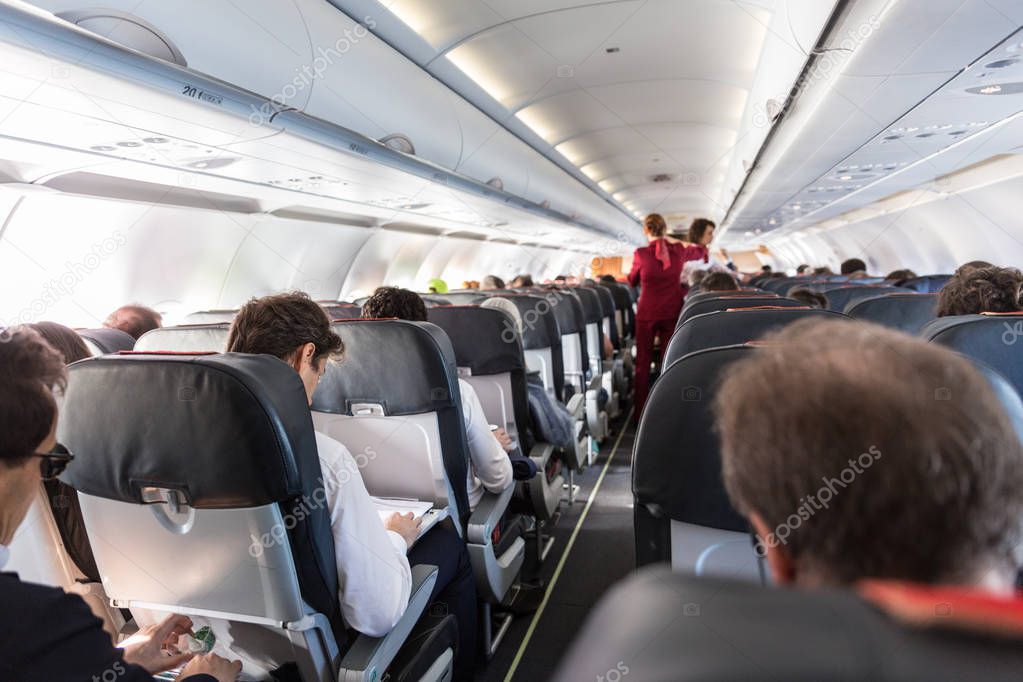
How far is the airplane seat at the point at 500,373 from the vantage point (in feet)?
11.9

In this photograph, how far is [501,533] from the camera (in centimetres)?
329

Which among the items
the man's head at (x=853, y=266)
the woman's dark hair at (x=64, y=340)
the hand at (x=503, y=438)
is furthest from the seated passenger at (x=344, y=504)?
the man's head at (x=853, y=266)

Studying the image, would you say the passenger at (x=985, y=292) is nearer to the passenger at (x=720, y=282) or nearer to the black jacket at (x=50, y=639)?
the passenger at (x=720, y=282)

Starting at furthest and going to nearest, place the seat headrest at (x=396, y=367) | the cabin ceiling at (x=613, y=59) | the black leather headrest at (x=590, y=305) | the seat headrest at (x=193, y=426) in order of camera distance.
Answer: the black leather headrest at (x=590, y=305)
the cabin ceiling at (x=613, y=59)
the seat headrest at (x=396, y=367)
the seat headrest at (x=193, y=426)

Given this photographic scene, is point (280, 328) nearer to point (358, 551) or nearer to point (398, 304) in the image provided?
point (358, 551)

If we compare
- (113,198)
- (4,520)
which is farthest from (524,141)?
(4,520)

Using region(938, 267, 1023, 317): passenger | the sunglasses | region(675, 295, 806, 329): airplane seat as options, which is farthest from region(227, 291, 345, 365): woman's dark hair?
region(938, 267, 1023, 317): passenger

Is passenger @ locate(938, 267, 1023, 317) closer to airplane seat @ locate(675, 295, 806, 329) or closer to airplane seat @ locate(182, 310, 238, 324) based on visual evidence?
airplane seat @ locate(675, 295, 806, 329)

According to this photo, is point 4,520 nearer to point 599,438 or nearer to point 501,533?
point 501,533

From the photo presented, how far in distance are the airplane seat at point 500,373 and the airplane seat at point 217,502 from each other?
186cm

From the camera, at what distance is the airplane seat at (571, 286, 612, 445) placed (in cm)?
600

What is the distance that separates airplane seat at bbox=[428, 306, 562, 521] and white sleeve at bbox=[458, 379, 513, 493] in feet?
1.72

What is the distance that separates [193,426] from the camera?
5.12ft

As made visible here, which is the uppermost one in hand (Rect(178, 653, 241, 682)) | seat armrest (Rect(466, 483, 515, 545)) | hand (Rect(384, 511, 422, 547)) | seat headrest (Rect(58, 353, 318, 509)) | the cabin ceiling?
the cabin ceiling
